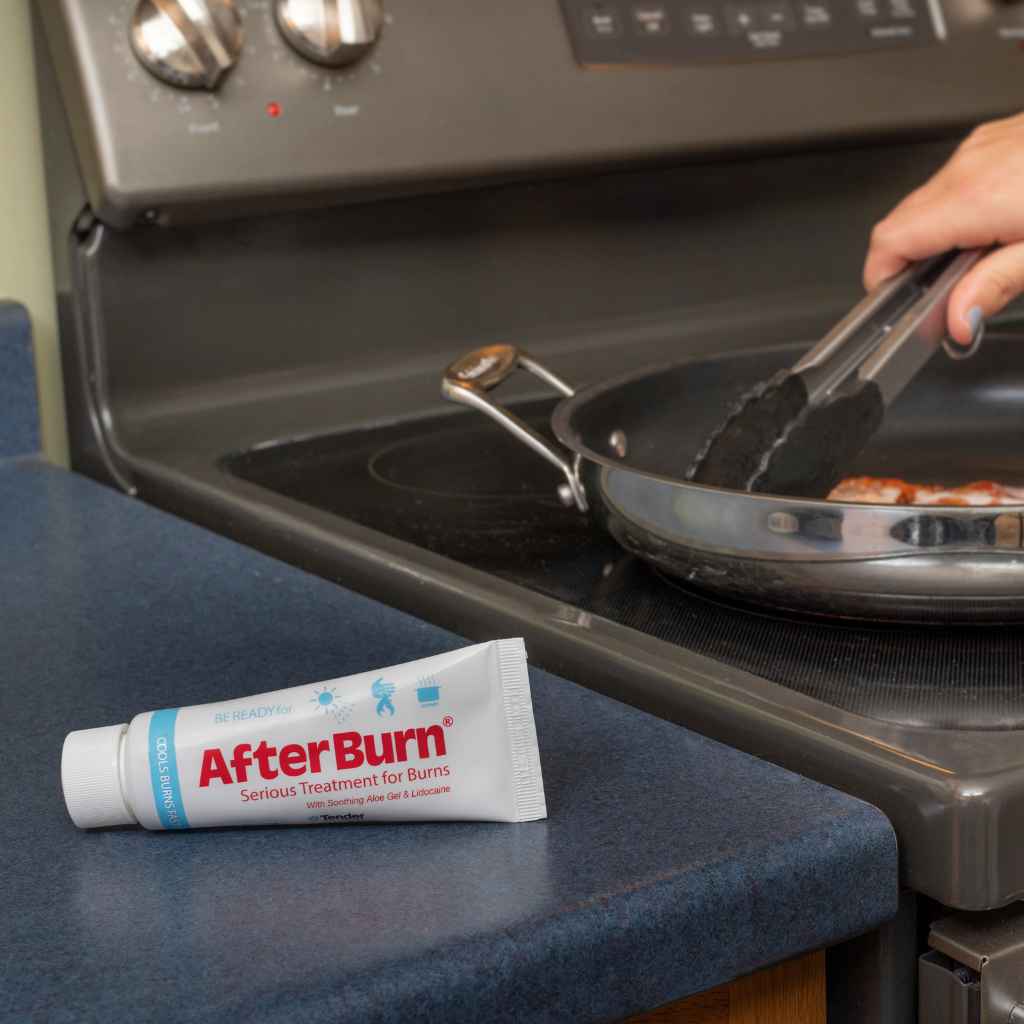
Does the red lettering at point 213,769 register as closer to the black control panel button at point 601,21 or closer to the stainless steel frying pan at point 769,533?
the stainless steel frying pan at point 769,533

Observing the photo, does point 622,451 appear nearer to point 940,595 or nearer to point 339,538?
point 339,538

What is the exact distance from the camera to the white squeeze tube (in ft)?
1.55

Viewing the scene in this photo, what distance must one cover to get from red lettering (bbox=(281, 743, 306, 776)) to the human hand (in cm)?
48

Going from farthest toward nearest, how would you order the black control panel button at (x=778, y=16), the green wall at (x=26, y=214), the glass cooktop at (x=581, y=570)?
1. the black control panel button at (x=778, y=16)
2. the green wall at (x=26, y=214)
3. the glass cooktop at (x=581, y=570)

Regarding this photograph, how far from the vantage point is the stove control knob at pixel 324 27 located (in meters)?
0.91

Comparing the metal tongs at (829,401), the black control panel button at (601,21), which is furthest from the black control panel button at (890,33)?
the metal tongs at (829,401)

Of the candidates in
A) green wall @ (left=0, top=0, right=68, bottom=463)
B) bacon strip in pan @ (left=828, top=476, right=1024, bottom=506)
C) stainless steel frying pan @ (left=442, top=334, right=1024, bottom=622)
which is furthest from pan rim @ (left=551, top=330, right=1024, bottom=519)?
green wall @ (left=0, top=0, right=68, bottom=463)

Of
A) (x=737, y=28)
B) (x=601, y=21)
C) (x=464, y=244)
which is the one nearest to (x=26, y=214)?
(x=464, y=244)

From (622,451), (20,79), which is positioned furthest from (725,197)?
(20,79)

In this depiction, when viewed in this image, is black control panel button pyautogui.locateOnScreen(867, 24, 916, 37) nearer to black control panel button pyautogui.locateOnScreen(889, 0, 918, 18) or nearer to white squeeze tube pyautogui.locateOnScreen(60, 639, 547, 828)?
black control panel button pyautogui.locateOnScreen(889, 0, 918, 18)

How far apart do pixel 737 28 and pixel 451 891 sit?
793 mm

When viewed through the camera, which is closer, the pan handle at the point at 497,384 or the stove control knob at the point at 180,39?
the pan handle at the point at 497,384

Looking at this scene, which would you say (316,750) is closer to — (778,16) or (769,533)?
(769,533)

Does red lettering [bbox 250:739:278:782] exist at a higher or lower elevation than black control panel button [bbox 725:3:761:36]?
lower
